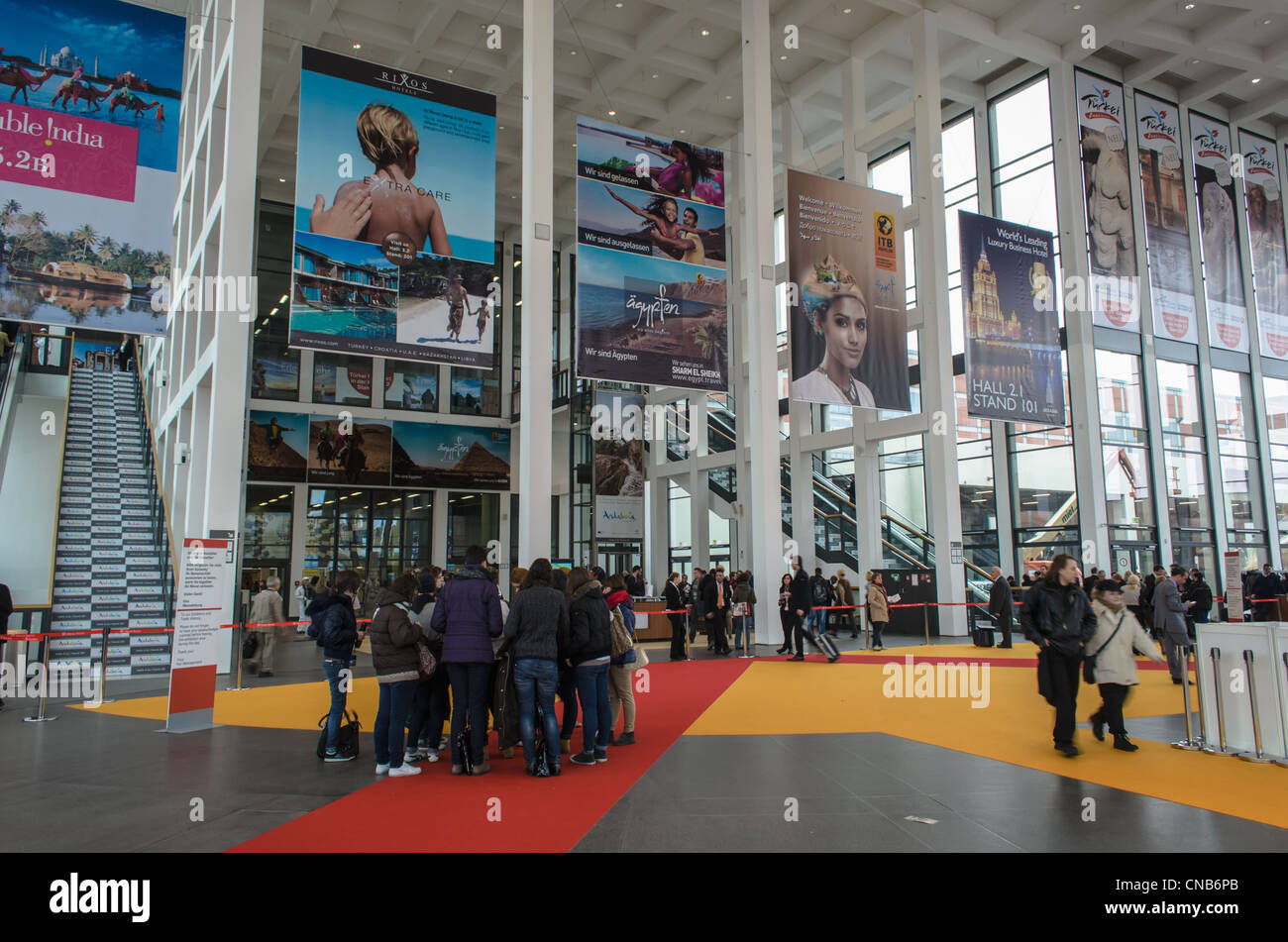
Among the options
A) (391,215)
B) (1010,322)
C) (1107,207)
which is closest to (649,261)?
(391,215)

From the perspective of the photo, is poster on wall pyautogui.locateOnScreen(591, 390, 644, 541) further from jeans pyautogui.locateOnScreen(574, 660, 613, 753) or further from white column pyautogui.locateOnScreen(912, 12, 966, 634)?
jeans pyautogui.locateOnScreen(574, 660, 613, 753)

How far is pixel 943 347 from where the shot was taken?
1803 cm

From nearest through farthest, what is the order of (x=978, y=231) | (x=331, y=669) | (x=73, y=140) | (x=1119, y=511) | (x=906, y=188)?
1. (x=331, y=669)
2. (x=73, y=140)
3. (x=978, y=231)
4. (x=1119, y=511)
5. (x=906, y=188)

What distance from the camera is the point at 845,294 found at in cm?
1505

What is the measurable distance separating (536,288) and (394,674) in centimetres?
906

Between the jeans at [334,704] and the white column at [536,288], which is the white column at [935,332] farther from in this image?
the jeans at [334,704]

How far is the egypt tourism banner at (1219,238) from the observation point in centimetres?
2178

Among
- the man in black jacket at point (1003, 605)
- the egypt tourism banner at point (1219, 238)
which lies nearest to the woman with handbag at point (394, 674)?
the man in black jacket at point (1003, 605)

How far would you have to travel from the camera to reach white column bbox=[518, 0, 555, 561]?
43.2ft

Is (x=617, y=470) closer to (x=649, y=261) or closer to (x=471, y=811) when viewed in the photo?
(x=649, y=261)

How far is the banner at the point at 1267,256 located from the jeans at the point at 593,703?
2452 centimetres

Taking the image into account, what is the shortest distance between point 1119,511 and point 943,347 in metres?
6.19

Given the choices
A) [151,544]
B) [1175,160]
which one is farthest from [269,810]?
[1175,160]
